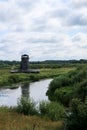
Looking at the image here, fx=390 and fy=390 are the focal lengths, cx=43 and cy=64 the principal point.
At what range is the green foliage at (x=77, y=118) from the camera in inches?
Answer: 917

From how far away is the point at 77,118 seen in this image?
23.5m

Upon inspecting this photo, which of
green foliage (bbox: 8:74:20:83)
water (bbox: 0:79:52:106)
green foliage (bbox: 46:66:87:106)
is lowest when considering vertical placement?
water (bbox: 0:79:52:106)

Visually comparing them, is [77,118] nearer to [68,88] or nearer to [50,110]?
[50,110]

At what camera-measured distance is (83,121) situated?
23.3m

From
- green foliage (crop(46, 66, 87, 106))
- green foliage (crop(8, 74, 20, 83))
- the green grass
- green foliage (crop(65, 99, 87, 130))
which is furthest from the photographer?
green foliage (crop(8, 74, 20, 83))

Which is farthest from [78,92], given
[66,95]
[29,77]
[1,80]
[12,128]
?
[29,77]

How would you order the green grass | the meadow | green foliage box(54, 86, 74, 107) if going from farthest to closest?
green foliage box(54, 86, 74, 107)
the meadow
the green grass

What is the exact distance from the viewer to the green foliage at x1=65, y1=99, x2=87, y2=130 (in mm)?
23297

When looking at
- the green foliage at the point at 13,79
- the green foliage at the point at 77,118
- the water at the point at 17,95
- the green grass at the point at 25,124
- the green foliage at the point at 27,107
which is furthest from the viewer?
the green foliage at the point at 13,79

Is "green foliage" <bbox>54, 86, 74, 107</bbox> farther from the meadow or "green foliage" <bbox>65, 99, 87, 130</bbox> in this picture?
"green foliage" <bbox>65, 99, 87, 130</bbox>

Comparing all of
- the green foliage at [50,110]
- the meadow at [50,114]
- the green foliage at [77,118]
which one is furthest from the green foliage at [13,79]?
the green foliage at [77,118]

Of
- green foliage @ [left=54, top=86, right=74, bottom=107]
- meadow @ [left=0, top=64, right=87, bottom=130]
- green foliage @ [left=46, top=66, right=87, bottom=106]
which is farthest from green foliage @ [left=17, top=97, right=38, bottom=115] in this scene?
green foliage @ [left=54, top=86, right=74, bottom=107]

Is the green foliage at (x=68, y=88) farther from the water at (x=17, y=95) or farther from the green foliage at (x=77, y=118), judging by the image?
the green foliage at (x=77, y=118)

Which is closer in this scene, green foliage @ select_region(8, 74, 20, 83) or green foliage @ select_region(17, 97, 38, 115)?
green foliage @ select_region(17, 97, 38, 115)
